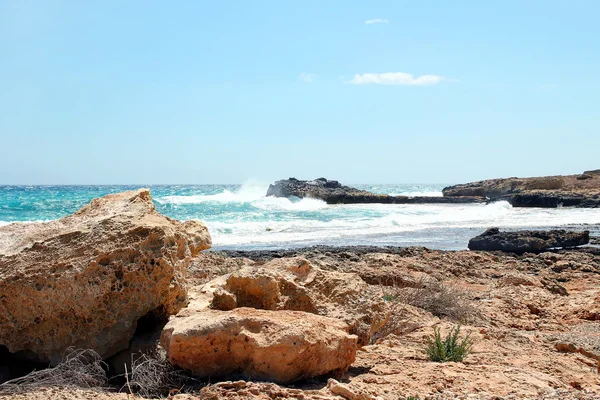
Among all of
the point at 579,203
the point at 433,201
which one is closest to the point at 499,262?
the point at 579,203

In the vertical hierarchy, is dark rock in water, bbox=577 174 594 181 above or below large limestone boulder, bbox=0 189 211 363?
above

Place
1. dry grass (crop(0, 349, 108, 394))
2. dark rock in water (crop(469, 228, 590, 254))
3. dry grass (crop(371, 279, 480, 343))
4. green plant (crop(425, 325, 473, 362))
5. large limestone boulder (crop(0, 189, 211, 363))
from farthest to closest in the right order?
dark rock in water (crop(469, 228, 590, 254)) < dry grass (crop(371, 279, 480, 343)) < green plant (crop(425, 325, 473, 362)) < large limestone boulder (crop(0, 189, 211, 363)) < dry grass (crop(0, 349, 108, 394))

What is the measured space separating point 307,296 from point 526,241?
12428mm

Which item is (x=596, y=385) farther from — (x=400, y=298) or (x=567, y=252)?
(x=567, y=252)

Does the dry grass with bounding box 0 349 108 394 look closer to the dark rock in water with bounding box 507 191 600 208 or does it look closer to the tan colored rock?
the tan colored rock

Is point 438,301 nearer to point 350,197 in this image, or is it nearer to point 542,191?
Answer: point 542,191

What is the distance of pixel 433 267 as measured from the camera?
11680 millimetres

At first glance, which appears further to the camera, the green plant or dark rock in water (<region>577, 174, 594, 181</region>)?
dark rock in water (<region>577, 174, 594, 181</region>)

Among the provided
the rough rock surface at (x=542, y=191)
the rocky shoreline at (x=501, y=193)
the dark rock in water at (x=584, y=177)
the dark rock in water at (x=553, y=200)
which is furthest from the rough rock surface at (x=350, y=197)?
the dark rock in water at (x=584, y=177)

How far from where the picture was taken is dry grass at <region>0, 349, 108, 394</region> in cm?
372

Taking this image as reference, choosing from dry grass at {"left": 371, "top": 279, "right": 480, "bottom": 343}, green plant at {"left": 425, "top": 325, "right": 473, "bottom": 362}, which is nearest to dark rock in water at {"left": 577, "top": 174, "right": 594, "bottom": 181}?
dry grass at {"left": 371, "top": 279, "right": 480, "bottom": 343}

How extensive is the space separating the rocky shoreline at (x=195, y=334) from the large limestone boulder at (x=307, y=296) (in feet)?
0.04

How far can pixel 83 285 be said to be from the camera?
408 centimetres

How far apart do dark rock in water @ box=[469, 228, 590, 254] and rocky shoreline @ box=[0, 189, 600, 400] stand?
10636 mm
